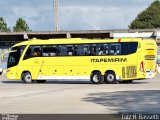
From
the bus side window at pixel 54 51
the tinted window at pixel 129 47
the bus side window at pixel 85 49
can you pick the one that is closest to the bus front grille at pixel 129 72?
the tinted window at pixel 129 47

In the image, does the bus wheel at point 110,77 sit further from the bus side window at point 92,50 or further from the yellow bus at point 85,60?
the bus side window at point 92,50

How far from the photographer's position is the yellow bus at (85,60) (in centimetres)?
3456

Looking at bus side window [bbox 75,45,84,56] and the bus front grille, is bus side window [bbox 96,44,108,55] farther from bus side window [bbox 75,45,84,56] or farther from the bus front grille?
the bus front grille

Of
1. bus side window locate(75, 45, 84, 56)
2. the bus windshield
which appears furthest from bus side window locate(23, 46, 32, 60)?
bus side window locate(75, 45, 84, 56)

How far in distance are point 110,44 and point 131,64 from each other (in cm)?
190

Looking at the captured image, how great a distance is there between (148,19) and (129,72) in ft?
260

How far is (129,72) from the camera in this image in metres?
34.7

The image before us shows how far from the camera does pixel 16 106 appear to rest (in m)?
19.4

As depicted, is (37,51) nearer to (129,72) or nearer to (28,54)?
(28,54)

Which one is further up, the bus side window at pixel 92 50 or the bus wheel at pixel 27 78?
the bus side window at pixel 92 50

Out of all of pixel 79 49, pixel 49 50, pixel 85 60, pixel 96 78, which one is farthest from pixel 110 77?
pixel 49 50

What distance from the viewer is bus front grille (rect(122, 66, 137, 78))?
3450 centimetres

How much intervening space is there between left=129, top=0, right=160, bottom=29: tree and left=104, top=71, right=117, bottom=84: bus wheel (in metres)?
74.9

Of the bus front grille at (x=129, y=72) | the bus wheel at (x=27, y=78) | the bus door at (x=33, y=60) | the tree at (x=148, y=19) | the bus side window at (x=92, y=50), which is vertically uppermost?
the tree at (x=148, y=19)
